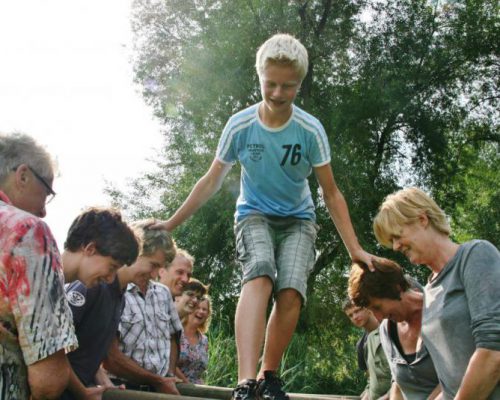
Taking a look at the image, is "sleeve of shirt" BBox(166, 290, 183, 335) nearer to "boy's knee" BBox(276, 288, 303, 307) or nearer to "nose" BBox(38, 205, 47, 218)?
"boy's knee" BBox(276, 288, 303, 307)

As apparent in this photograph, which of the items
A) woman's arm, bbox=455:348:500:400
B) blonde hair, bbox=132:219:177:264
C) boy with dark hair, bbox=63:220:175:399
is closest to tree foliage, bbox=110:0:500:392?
blonde hair, bbox=132:219:177:264

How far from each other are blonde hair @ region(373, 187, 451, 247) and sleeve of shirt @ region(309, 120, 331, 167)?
0.85 meters

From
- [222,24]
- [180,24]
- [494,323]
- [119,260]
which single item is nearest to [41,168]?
[119,260]

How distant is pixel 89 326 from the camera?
12.6 feet

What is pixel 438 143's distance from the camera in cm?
1834

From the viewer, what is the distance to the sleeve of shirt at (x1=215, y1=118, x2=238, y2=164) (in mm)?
4223

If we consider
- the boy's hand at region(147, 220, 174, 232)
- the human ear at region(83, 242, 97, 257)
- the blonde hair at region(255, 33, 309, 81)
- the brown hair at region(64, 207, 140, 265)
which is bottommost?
the human ear at region(83, 242, 97, 257)

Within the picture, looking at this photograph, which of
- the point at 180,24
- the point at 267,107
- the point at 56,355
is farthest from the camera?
the point at 180,24

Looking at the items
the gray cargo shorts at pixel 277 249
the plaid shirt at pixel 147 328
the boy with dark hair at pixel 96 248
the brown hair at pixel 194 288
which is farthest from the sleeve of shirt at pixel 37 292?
the brown hair at pixel 194 288

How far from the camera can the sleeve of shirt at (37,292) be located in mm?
2604

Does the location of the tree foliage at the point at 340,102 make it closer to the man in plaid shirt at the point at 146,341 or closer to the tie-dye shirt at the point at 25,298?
the man in plaid shirt at the point at 146,341

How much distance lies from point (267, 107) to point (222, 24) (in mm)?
14377

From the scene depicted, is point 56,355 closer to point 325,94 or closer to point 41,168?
point 41,168

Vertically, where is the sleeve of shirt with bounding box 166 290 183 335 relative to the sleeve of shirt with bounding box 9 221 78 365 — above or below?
below
